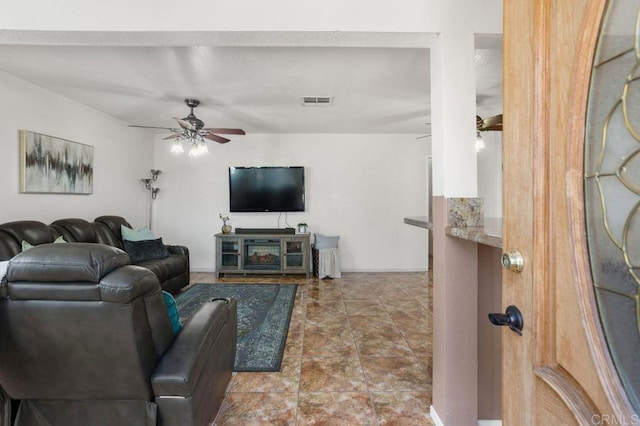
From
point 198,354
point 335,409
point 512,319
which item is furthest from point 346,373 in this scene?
point 512,319

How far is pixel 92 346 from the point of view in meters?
1.10

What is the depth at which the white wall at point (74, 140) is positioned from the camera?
9.59 ft

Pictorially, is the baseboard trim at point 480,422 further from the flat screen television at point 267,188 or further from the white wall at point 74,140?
the white wall at point 74,140

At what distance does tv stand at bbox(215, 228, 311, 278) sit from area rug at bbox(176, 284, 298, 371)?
1.81ft

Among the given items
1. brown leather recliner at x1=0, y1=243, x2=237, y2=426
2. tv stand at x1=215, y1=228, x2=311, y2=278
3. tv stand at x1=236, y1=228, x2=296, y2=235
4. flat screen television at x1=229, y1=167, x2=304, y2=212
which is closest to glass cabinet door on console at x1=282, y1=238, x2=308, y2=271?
tv stand at x1=215, y1=228, x2=311, y2=278

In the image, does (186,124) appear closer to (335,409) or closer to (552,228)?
(335,409)

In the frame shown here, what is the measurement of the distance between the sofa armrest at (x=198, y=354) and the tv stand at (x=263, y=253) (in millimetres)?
3005

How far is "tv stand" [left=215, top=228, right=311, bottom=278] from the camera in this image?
4.82m

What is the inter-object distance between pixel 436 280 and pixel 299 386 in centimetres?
116

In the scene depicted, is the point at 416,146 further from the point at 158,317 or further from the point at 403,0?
the point at 158,317

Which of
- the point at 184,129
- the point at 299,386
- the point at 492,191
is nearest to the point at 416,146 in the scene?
the point at 492,191

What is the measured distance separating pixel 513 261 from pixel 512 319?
138 mm

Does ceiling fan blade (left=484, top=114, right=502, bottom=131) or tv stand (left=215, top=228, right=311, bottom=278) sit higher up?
ceiling fan blade (left=484, top=114, right=502, bottom=131)

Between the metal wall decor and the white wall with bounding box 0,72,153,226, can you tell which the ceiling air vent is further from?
the metal wall decor
